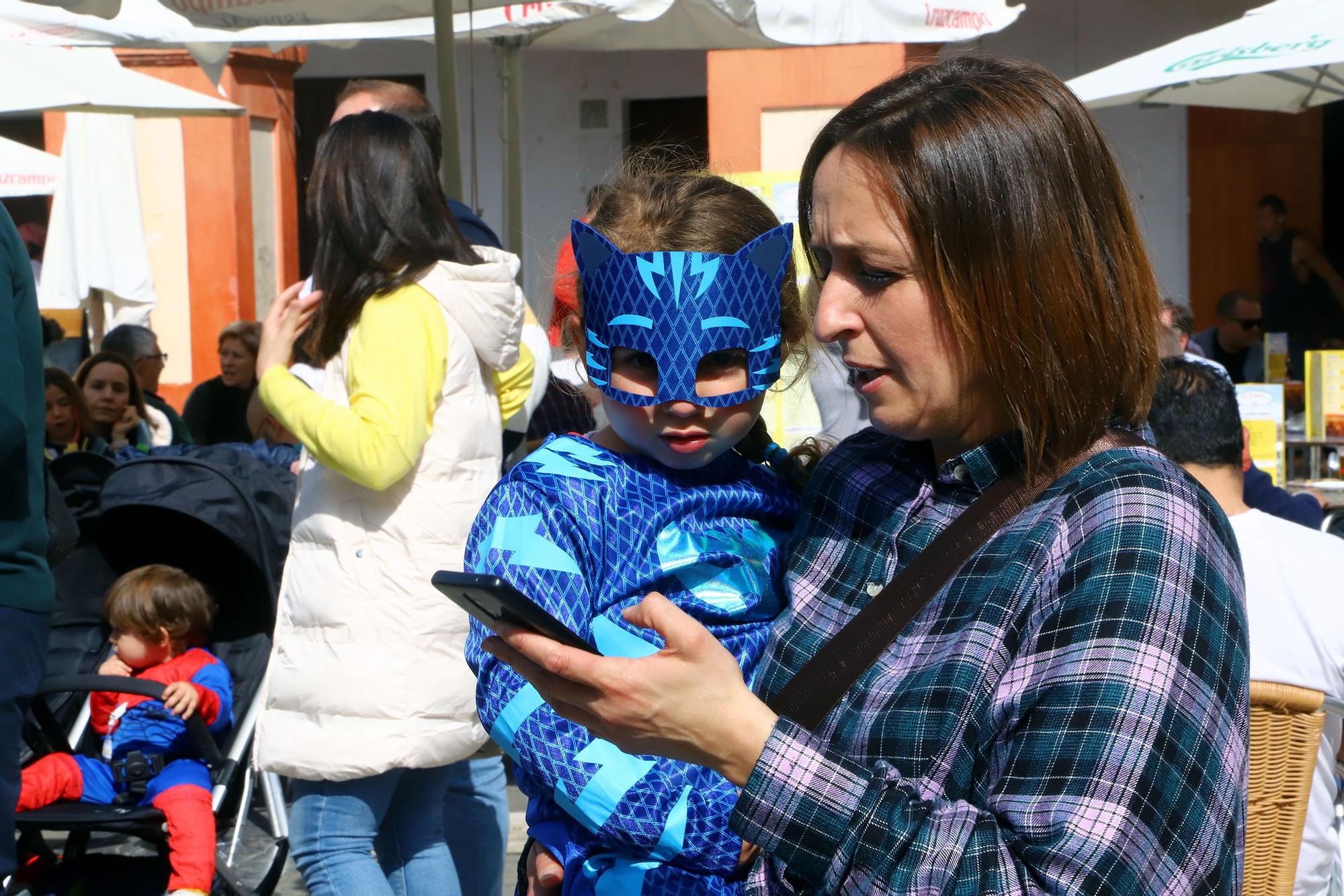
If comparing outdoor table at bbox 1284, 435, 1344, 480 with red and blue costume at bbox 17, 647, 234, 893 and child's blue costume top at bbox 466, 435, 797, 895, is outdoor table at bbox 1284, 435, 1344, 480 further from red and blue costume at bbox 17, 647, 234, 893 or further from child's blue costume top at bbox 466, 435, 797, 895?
child's blue costume top at bbox 466, 435, 797, 895

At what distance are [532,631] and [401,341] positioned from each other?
175 cm

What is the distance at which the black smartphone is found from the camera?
3.78ft

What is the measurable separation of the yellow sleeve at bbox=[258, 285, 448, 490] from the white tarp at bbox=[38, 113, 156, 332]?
6.83 m

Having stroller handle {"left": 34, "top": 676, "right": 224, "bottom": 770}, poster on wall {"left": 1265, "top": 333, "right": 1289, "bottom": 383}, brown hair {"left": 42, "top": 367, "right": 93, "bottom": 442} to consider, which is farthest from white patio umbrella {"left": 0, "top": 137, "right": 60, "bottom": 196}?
poster on wall {"left": 1265, "top": 333, "right": 1289, "bottom": 383}

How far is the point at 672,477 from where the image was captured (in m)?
1.82

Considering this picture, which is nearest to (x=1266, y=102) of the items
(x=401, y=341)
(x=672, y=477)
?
(x=401, y=341)

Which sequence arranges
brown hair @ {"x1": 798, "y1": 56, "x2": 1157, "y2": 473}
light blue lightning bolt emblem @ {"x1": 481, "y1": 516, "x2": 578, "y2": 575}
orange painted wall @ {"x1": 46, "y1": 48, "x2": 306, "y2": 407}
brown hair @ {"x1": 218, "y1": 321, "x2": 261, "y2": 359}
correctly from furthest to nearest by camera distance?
1. orange painted wall @ {"x1": 46, "y1": 48, "x2": 306, "y2": 407}
2. brown hair @ {"x1": 218, "y1": 321, "x2": 261, "y2": 359}
3. light blue lightning bolt emblem @ {"x1": 481, "y1": 516, "x2": 578, "y2": 575}
4. brown hair @ {"x1": 798, "y1": 56, "x2": 1157, "y2": 473}

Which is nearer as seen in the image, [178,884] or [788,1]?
[178,884]

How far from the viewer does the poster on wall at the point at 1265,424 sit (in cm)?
580

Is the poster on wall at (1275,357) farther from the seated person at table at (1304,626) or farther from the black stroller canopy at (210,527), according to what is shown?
the black stroller canopy at (210,527)

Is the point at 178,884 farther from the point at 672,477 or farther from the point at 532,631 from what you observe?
the point at 532,631

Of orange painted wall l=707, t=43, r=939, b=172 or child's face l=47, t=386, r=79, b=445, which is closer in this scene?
child's face l=47, t=386, r=79, b=445

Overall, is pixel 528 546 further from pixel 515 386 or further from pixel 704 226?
pixel 515 386

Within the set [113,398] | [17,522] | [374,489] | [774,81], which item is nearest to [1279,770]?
[374,489]
